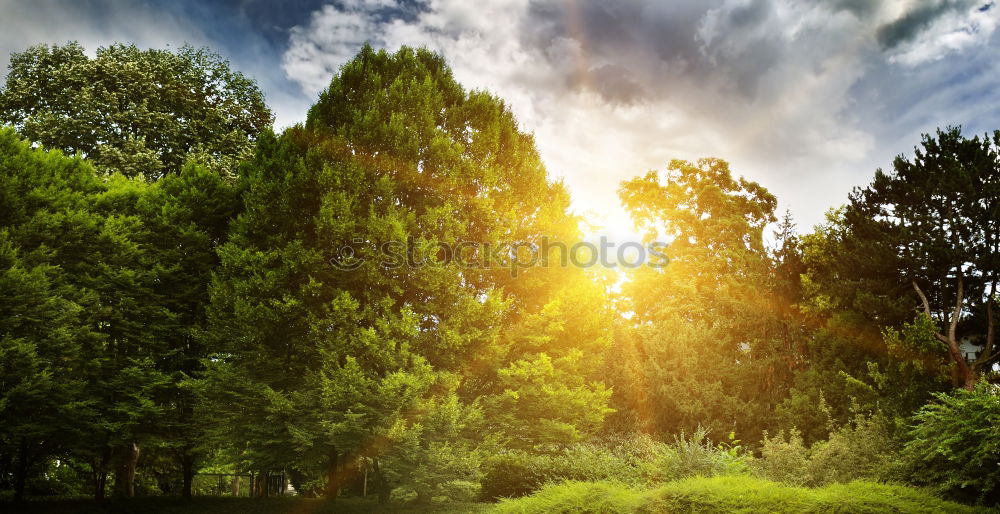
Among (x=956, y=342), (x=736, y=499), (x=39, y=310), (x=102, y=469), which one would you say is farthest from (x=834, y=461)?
(x=39, y=310)

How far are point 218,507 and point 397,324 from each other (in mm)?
8629

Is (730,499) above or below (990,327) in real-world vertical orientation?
below

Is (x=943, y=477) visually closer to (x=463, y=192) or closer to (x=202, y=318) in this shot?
(x=463, y=192)

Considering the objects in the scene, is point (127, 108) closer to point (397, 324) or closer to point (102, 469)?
point (102, 469)

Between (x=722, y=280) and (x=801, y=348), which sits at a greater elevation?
(x=722, y=280)

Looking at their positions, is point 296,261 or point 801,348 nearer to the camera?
point 296,261

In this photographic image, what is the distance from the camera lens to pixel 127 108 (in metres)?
24.4

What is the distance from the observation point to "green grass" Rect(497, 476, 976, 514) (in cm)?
895

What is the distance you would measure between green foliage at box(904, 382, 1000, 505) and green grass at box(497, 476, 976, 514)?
9.50ft

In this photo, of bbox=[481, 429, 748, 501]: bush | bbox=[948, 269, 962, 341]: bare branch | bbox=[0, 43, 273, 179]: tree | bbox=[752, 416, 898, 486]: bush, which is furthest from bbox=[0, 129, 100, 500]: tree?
bbox=[948, 269, 962, 341]: bare branch

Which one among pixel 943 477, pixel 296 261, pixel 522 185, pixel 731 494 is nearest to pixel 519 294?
pixel 522 185

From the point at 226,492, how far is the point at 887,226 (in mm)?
31634

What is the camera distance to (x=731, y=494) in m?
9.14

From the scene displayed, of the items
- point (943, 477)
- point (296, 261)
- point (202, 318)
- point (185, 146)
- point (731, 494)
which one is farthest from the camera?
point (185, 146)
